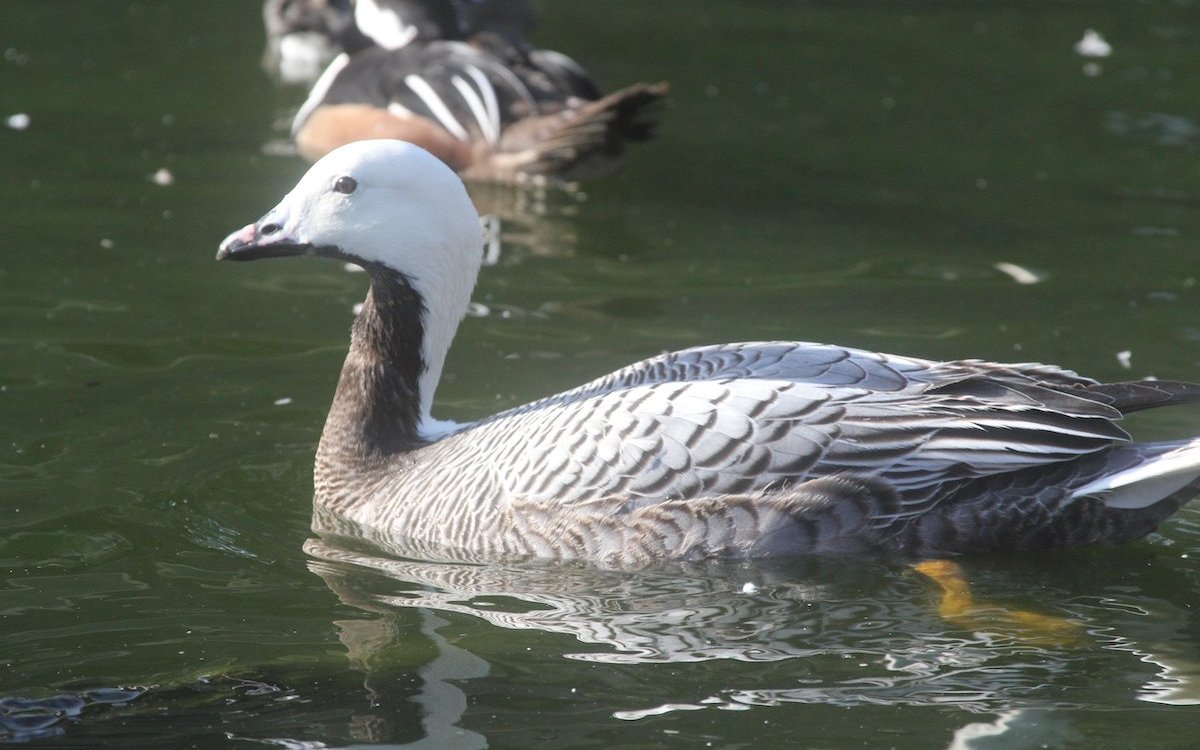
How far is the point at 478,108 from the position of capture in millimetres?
12250

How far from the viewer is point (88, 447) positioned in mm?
7508

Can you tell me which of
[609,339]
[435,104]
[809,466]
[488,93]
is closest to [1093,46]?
[488,93]

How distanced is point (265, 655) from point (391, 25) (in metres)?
8.54

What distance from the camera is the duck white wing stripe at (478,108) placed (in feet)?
39.8

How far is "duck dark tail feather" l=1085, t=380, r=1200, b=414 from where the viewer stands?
642 centimetres

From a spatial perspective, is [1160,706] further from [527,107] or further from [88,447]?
[527,107]

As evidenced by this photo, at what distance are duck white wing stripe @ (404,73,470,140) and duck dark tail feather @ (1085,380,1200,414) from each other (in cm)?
669

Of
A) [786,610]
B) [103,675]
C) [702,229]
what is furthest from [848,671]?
[702,229]

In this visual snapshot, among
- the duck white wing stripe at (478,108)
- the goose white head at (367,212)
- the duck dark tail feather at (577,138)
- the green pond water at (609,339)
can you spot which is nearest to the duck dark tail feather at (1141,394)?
the green pond water at (609,339)

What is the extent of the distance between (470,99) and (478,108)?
15 cm

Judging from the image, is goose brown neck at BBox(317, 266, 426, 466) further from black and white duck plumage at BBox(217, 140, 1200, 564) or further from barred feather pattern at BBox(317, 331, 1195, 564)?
barred feather pattern at BBox(317, 331, 1195, 564)

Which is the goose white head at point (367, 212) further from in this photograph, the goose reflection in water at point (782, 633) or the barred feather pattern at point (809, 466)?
the goose reflection in water at point (782, 633)

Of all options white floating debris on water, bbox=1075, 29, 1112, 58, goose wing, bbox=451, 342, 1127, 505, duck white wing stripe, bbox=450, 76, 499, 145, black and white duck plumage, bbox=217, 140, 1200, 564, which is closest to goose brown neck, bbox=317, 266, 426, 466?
black and white duck plumage, bbox=217, 140, 1200, 564

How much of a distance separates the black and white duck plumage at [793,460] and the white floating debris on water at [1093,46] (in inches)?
386
